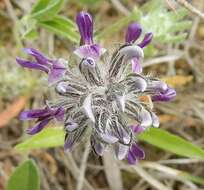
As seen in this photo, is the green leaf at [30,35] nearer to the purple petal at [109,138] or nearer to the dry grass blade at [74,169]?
the dry grass blade at [74,169]

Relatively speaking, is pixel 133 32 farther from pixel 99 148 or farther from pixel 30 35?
pixel 30 35

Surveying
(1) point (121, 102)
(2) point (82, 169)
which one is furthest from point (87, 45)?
(2) point (82, 169)

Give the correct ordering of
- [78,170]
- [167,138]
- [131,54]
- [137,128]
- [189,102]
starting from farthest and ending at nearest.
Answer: [189,102], [78,170], [167,138], [137,128], [131,54]

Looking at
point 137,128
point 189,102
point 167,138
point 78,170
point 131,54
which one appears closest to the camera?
point 131,54

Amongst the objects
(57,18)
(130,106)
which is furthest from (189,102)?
(130,106)

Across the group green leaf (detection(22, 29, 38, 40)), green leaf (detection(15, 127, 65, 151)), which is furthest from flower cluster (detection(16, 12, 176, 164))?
green leaf (detection(22, 29, 38, 40))

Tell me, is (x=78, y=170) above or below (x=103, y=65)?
below

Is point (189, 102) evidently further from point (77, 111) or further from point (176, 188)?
point (77, 111)

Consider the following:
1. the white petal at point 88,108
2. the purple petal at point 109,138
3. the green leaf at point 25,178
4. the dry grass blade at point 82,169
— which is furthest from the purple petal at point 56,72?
the dry grass blade at point 82,169

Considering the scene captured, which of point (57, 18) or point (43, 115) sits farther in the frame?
point (57, 18)

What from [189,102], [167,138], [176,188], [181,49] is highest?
[181,49]
